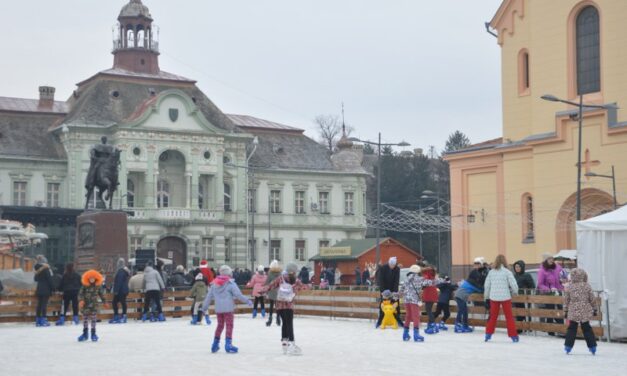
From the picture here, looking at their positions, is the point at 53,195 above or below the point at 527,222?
above

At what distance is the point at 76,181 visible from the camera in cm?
7056

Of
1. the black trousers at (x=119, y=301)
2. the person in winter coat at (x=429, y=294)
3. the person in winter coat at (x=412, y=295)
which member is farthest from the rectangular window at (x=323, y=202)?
the person in winter coat at (x=412, y=295)

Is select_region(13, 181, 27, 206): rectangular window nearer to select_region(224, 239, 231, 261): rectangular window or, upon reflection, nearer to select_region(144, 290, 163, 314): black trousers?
select_region(224, 239, 231, 261): rectangular window

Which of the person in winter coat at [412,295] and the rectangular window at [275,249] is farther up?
the rectangular window at [275,249]

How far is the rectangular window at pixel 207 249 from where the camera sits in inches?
2896

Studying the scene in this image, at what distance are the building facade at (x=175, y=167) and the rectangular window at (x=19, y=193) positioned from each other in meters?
0.06

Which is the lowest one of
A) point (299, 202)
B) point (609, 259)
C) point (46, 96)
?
point (609, 259)

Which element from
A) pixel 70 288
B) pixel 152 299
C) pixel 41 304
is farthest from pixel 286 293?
pixel 152 299

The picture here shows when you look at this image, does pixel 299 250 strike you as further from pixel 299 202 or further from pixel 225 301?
pixel 225 301

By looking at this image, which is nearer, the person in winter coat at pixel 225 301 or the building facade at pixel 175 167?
the person in winter coat at pixel 225 301

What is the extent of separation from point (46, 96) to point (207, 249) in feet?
48.5

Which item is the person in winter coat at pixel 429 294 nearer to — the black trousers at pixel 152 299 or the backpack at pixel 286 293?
the backpack at pixel 286 293

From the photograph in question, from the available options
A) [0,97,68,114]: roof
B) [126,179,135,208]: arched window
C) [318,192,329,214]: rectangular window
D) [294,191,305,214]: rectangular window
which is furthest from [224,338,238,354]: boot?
[318,192,329,214]: rectangular window

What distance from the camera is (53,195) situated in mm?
71625
